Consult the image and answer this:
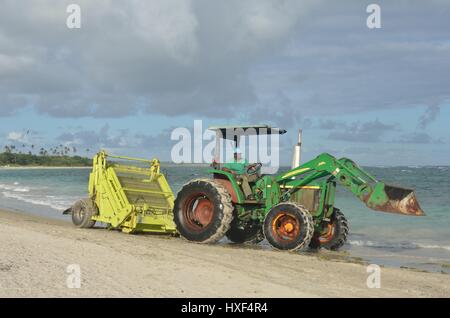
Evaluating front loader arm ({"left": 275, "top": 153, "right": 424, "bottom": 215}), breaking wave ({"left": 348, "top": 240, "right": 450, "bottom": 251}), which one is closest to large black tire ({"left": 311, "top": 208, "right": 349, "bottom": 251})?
front loader arm ({"left": 275, "top": 153, "right": 424, "bottom": 215})

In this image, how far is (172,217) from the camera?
13.0 m

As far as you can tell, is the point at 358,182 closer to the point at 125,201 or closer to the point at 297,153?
the point at 297,153

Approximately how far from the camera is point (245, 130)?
38.8 feet

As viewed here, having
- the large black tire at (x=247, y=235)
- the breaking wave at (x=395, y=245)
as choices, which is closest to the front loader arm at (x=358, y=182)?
the large black tire at (x=247, y=235)

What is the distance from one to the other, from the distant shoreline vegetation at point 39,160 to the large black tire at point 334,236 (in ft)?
481

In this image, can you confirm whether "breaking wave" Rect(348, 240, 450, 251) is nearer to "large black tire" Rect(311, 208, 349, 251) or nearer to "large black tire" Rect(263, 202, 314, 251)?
"large black tire" Rect(311, 208, 349, 251)

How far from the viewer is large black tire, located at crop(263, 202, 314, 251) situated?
1045cm

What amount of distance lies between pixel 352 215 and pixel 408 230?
12.4 ft

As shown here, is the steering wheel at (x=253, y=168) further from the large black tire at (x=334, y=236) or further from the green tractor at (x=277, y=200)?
the large black tire at (x=334, y=236)

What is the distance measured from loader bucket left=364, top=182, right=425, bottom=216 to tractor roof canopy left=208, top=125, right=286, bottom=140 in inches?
92.0

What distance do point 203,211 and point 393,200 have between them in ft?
12.6
